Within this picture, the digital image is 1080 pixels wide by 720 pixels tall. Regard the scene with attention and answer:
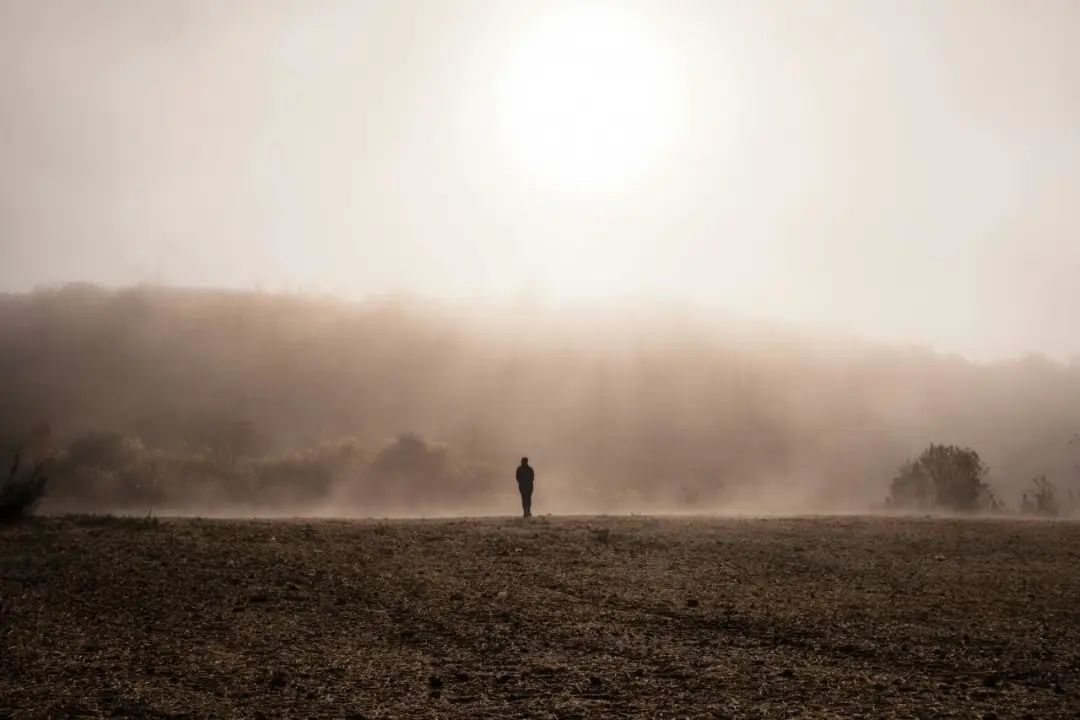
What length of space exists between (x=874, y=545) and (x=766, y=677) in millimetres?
10493

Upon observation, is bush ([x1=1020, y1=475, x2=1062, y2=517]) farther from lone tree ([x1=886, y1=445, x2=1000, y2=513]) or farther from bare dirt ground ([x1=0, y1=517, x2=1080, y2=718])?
bare dirt ground ([x1=0, y1=517, x2=1080, y2=718])

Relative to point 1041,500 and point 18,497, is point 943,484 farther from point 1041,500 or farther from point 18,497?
point 18,497

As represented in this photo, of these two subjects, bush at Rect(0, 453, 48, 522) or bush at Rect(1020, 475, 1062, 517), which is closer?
bush at Rect(0, 453, 48, 522)

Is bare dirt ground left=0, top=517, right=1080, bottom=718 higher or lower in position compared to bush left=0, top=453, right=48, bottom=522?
lower

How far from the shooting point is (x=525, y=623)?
13.4m

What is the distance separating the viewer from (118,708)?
982 centimetres

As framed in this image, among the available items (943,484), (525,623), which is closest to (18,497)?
(525,623)

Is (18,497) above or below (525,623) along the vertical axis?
above

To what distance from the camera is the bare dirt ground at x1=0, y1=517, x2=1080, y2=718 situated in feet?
33.3

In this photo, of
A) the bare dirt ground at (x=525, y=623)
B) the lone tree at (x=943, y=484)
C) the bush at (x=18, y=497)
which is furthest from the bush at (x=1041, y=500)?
the bush at (x=18, y=497)

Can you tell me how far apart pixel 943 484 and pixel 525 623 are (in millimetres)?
33819

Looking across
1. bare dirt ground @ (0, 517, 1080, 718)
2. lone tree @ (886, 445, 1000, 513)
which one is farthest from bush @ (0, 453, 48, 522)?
lone tree @ (886, 445, 1000, 513)

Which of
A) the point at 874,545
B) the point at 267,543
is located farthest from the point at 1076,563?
the point at 267,543

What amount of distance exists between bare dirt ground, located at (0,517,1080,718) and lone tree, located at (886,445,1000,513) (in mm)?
19534
